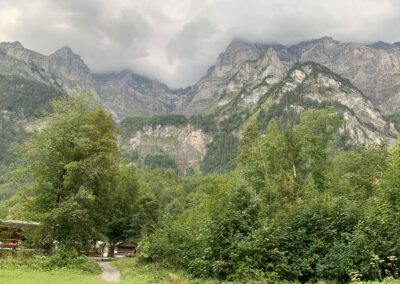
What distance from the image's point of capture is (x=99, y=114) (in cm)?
3969

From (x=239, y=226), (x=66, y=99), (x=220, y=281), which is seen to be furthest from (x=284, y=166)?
(x=66, y=99)

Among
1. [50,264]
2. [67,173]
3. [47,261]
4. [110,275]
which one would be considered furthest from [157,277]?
[67,173]

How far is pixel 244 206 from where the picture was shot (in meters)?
27.3

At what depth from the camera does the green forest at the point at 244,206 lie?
75.2 feet

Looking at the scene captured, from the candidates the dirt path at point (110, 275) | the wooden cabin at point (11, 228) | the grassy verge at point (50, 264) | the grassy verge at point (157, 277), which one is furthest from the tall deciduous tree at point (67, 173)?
the grassy verge at point (157, 277)

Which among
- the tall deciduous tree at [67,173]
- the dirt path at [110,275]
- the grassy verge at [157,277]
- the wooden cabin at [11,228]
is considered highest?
the tall deciduous tree at [67,173]

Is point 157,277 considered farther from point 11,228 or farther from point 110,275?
point 11,228

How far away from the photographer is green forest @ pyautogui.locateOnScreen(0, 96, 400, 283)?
75.2 ft

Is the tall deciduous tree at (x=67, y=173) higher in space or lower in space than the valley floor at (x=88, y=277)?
higher

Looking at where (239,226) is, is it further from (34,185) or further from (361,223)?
(34,185)

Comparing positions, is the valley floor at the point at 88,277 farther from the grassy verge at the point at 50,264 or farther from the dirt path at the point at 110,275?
the dirt path at the point at 110,275

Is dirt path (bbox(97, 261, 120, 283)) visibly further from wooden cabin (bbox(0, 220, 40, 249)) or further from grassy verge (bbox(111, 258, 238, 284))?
wooden cabin (bbox(0, 220, 40, 249))

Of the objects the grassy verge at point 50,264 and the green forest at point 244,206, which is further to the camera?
the grassy verge at point 50,264

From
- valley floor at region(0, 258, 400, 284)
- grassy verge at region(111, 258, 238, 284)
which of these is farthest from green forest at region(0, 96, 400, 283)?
valley floor at region(0, 258, 400, 284)
